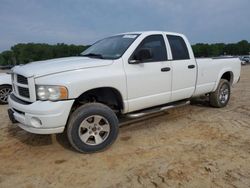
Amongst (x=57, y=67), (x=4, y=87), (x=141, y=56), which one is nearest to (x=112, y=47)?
(x=141, y=56)

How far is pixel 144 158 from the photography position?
3.79 m

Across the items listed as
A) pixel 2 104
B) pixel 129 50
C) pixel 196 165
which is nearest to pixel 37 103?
pixel 129 50

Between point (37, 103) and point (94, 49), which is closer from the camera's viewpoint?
point (37, 103)

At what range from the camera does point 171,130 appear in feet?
16.4

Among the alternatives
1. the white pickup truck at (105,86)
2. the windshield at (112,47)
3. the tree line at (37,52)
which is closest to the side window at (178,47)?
the white pickup truck at (105,86)

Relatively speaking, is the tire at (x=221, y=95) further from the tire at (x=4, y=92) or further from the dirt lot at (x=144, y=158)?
the tire at (x=4, y=92)

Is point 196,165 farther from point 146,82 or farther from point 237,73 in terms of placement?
point 237,73

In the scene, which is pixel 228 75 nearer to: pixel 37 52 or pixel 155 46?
pixel 155 46

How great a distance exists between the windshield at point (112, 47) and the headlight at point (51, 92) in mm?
1196

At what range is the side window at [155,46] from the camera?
477cm

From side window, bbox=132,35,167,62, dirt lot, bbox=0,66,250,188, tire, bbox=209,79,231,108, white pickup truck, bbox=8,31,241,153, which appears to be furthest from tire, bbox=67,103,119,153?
tire, bbox=209,79,231,108

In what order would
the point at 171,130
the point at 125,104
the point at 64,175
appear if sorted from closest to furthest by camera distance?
the point at 64,175 → the point at 125,104 → the point at 171,130

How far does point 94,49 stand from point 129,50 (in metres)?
1.14

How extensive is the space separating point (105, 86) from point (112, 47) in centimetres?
114
